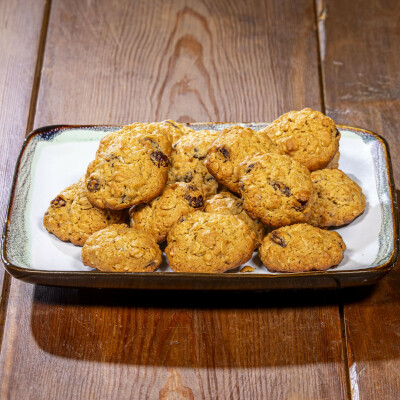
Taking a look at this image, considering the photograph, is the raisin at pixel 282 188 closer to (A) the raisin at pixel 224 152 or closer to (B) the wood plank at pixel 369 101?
(A) the raisin at pixel 224 152

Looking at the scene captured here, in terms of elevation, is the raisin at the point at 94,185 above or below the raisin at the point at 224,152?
below

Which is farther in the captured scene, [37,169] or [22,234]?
[37,169]

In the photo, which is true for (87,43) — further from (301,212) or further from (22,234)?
(301,212)

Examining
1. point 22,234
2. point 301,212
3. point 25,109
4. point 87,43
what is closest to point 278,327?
point 301,212

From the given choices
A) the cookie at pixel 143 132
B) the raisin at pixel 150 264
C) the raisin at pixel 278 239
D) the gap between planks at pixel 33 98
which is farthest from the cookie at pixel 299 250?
the gap between planks at pixel 33 98

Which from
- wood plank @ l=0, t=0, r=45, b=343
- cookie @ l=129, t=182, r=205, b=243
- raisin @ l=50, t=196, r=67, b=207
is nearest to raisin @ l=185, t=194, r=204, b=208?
cookie @ l=129, t=182, r=205, b=243

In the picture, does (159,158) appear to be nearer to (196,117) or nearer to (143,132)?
(143,132)
